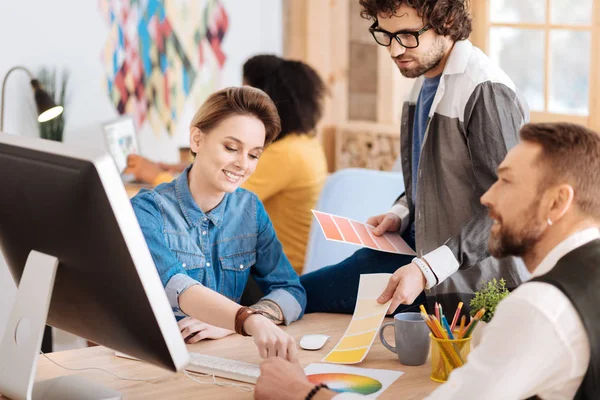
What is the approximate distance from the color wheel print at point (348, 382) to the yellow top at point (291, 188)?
1.62 metres

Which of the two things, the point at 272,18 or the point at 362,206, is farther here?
the point at 272,18

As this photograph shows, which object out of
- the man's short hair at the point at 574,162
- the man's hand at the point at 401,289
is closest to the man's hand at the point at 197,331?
the man's hand at the point at 401,289

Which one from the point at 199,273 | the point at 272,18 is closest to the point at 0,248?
the point at 199,273

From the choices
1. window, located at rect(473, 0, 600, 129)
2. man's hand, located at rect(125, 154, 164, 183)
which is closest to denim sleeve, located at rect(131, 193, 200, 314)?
man's hand, located at rect(125, 154, 164, 183)

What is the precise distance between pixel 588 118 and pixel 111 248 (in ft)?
8.87

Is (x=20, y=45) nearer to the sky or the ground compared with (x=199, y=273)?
nearer to the sky

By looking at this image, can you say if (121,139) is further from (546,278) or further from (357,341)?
(546,278)

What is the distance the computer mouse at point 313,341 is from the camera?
5.84 feet

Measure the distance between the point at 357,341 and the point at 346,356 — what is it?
0.06 metres

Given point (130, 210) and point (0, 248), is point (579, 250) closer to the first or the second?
point (130, 210)

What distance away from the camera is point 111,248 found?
4.28ft

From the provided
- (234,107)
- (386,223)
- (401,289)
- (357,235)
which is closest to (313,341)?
(401,289)

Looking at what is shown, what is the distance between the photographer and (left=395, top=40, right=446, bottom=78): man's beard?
207 centimetres

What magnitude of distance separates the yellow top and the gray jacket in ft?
3.65
